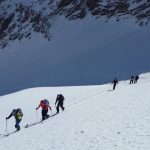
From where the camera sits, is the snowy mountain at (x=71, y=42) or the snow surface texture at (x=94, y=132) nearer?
→ the snow surface texture at (x=94, y=132)

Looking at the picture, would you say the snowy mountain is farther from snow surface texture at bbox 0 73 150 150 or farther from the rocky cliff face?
snow surface texture at bbox 0 73 150 150

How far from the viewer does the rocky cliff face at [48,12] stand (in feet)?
289

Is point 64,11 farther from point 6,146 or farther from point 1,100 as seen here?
point 6,146

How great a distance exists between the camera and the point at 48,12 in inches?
3755

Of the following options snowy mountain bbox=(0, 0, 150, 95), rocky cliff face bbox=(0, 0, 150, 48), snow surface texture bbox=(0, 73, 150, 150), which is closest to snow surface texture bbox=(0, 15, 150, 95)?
snowy mountain bbox=(0, 0, 150, 95)

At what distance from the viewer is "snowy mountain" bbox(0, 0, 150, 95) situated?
2867 inches

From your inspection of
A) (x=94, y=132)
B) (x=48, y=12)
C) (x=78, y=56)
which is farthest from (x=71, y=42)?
(x=94, y=132)

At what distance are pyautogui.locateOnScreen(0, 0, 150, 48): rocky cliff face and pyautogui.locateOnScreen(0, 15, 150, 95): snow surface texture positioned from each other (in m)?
1.58

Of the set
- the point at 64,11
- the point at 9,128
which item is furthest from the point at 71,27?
the point at 9,128

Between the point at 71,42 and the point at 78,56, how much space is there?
20.6 feet

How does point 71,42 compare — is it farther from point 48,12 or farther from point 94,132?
point 94,132

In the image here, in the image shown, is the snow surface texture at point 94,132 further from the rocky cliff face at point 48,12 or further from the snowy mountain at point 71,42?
the rocky cliff face at point 48,12

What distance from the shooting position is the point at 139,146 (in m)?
12.5

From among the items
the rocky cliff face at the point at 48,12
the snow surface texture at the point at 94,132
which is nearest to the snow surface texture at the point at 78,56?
the rocky cliff face at the point at 48,12
